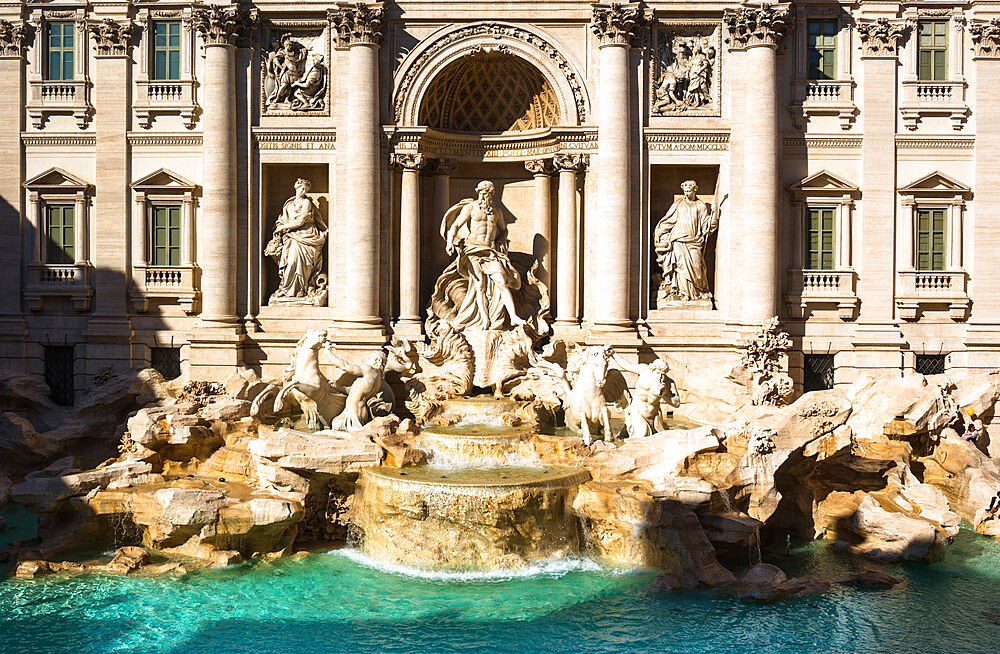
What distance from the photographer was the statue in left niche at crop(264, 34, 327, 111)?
2206 centimetres

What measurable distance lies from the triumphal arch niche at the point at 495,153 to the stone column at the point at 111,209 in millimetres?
7026

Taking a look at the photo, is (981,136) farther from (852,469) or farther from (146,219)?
(146,219)

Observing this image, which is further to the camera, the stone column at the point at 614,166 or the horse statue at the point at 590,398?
the stone column at the point at 614,166

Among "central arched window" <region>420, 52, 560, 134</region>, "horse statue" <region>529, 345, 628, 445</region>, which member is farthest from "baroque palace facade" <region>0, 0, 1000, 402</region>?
"horse statue" <region>529, 345, 628, 445</region>

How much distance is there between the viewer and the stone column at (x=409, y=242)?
2197 centimetres

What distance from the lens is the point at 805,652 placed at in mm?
12156

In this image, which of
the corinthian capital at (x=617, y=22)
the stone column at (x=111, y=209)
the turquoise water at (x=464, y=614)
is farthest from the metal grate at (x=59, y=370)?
the corinthian capital at (x=617, y=22)

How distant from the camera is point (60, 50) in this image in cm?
2273

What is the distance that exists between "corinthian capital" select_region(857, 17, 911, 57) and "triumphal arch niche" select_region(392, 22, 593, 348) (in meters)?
7.02

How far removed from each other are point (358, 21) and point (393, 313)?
7.21 metres

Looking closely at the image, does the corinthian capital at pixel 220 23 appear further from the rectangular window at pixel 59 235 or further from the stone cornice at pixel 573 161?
the stone cornice at pixel 573 161

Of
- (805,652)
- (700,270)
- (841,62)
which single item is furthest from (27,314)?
(841,62)

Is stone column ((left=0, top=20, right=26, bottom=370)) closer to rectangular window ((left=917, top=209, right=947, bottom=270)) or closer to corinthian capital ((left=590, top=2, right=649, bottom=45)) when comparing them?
corinthian capital ((left=590, top=2, right=649, bottom=45))

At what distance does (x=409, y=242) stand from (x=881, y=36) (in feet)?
41.8
